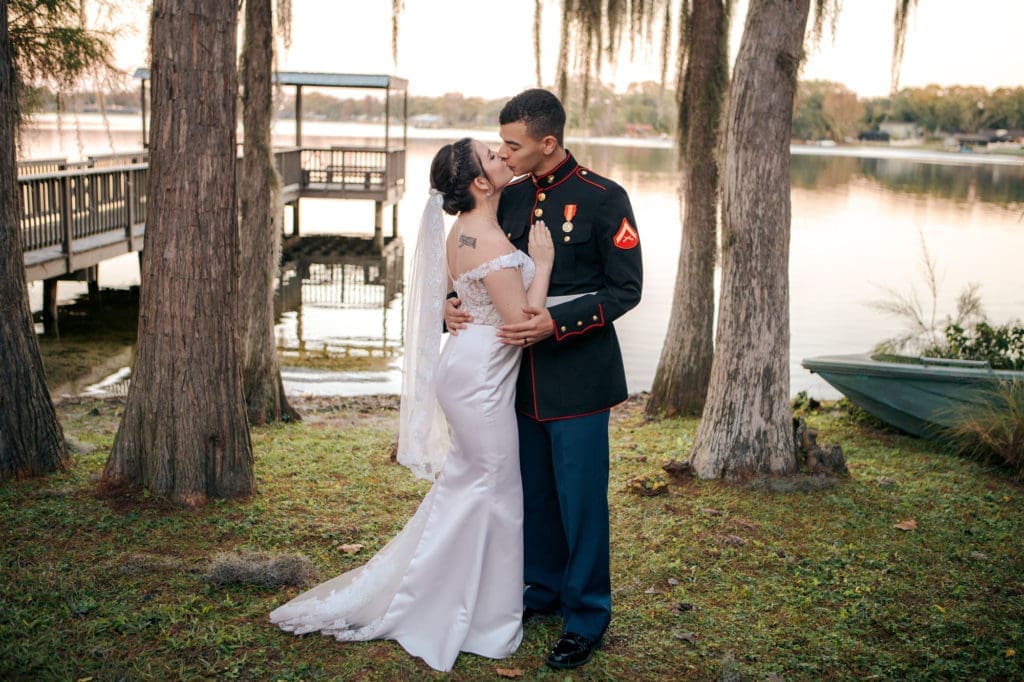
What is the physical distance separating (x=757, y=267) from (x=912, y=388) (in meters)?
2.17

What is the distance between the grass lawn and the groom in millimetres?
336

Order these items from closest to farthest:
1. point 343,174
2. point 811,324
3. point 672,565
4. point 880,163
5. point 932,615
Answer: point 932,615 < point 672,565 < point 811,324 < point 343,174 < point 880,163

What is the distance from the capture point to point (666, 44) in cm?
881

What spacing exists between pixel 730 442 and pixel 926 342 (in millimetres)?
3922

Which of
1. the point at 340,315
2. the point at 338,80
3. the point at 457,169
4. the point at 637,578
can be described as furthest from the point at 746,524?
the point at 338,80

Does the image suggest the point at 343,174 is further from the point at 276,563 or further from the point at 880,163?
the point at 880,163

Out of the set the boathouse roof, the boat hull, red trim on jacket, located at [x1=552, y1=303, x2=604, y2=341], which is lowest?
the boat hull

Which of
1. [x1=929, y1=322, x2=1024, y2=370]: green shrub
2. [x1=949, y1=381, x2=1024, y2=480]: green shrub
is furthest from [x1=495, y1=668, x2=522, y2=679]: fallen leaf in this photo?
[x1=929, y1=322, x2=1024, y2=370]: green shrub

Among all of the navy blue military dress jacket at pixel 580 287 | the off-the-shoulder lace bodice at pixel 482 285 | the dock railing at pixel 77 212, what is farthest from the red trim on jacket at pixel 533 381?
the dock railing at pixel 77 212

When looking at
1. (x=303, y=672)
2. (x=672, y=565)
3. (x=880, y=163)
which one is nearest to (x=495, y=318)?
(x=303, y=672)

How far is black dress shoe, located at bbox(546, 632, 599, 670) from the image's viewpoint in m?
3.35

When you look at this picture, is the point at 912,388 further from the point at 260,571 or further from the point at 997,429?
the point at 260,571

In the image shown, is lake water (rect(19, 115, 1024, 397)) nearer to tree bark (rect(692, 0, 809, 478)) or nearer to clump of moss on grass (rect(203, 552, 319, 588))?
tree bark (rect(692, 0, 809, 478))

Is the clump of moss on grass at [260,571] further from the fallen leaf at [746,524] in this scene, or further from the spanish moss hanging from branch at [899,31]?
the spanish moss hanging from branch at [899,31]
